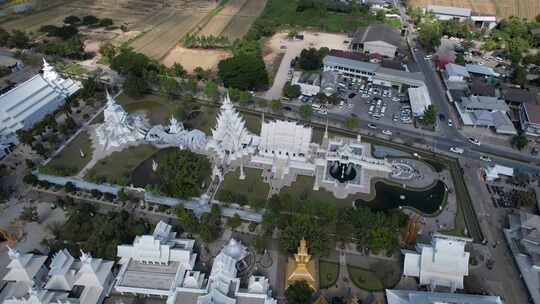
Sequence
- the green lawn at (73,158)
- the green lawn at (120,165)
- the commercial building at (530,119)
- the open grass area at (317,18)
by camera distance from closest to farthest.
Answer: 1. the green lawn at (120,165)
2. the green lawn at (73,158)
3. the commercial building at (530,119)
4. the open grass area at (317,18)

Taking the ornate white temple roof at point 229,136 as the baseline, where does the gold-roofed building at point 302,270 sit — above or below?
below

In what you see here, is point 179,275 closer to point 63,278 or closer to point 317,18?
point 63,278

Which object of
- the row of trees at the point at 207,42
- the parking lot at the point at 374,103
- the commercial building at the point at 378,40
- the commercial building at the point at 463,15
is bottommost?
the parking lot at the point at 374,103

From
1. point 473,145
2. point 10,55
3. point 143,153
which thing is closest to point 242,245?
point 143,153

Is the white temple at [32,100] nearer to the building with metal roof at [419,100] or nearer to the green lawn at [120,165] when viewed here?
the green lawn at [120,165]

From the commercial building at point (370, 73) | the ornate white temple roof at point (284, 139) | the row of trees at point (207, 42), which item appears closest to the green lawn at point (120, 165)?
the ornate white temple roof at point (284, 139)

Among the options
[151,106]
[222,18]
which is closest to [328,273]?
[151,106]

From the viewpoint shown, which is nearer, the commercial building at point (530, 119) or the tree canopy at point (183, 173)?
the tree canopy at point (183, 173)
